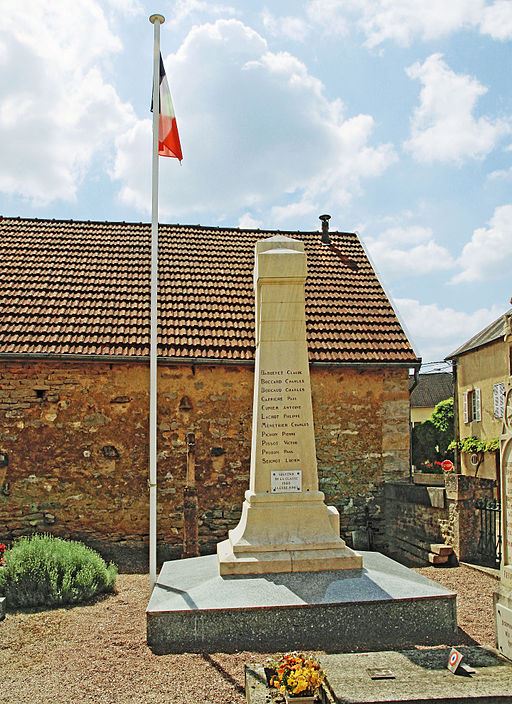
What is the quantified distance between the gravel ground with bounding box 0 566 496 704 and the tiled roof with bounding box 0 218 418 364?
5.14 metres

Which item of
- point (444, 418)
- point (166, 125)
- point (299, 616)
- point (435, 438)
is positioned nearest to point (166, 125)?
point (166, 125)

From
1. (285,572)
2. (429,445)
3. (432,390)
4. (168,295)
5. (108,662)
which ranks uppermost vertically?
(168,295)

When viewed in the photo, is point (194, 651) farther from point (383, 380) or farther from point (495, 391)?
point (495, 391)

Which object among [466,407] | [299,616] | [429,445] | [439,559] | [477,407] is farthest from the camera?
[429,445]

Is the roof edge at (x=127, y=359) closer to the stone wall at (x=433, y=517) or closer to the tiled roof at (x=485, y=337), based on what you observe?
the stone wall at (x=433, y=517)

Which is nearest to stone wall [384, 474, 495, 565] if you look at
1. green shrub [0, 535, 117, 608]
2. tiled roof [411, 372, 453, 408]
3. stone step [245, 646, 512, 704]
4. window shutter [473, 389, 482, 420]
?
stone step [245, 646, 512, 704]

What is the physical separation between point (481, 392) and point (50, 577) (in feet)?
57.9

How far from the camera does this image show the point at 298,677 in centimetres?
Answer: 412

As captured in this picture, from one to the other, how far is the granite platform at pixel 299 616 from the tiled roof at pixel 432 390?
3142 cm

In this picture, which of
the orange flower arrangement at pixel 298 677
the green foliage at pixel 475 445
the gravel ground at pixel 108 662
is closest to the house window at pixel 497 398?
the green foliage at pixel 475 445

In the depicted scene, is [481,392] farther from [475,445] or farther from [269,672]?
[269,672]

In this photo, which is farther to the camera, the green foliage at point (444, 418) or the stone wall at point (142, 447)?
the green foliage at point (444, 418)

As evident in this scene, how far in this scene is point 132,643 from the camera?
5918mm

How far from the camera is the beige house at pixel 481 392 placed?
A: 20.4 m
